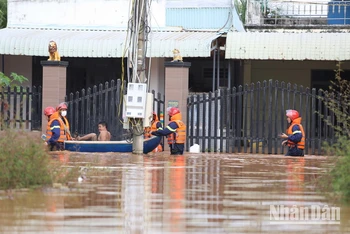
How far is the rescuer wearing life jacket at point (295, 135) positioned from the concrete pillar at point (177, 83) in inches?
125

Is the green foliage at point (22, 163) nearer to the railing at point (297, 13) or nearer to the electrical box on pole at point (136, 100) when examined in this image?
the electrical box on pole at point (136, 100)

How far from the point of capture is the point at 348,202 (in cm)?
1195

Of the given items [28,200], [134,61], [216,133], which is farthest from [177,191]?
[216,133]

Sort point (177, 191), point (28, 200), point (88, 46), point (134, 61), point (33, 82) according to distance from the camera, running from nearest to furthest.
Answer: point (28, 200) → point (177, 191) → point (134, 61) → point (88, 46) → point (33, 82)

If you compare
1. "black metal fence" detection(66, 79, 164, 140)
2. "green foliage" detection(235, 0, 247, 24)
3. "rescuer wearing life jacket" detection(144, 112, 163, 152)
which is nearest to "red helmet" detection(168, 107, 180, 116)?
"rescuer wearing life jacket" detection(144, 112, 163, 152)

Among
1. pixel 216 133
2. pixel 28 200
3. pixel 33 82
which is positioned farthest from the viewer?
pixel 33 82

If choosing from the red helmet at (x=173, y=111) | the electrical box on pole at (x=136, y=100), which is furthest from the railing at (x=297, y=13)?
the electrical box on pole at (x=136, y=100)

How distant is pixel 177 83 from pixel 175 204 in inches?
489

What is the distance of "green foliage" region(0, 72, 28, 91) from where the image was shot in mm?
25594

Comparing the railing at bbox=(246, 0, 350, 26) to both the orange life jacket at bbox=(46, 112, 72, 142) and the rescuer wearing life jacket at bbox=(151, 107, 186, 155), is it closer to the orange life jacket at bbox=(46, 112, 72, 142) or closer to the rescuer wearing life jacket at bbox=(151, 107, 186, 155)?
the rescuer wearing life jacket at bbox=(151, 107, 186, 155)

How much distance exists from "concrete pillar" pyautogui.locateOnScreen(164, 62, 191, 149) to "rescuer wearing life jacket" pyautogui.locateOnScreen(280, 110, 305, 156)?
3168 millimetres

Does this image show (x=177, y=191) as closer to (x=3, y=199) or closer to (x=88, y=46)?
(x=3, y=199)

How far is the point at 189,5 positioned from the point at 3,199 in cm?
1854

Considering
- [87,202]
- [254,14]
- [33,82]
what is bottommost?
[87,202]
